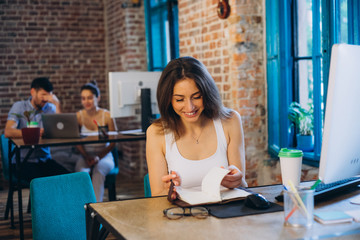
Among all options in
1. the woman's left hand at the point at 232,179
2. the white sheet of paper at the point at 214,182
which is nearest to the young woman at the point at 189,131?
the woman's left hand at the point at 232,179

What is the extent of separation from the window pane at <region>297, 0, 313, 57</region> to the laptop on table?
2.03 meters

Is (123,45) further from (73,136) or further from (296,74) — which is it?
(296,74)

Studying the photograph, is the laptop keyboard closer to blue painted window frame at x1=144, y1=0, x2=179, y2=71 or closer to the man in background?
the man in background

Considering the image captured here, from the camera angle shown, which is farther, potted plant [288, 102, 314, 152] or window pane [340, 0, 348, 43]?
potted plant [288, 102, 314, 152]

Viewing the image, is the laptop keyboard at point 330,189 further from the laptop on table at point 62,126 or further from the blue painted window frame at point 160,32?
the blue painted window frame at point 160,32

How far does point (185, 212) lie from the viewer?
1727mm

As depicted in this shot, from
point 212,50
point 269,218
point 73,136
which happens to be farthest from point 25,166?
point 269,218

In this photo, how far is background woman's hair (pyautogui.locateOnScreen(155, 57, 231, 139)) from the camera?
2.37 m

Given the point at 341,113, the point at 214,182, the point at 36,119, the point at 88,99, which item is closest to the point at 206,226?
the point at 214,182

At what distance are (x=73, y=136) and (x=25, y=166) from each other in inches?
22.4

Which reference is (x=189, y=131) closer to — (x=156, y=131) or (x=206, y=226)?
(x=156, y=131)

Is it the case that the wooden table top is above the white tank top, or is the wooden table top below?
below

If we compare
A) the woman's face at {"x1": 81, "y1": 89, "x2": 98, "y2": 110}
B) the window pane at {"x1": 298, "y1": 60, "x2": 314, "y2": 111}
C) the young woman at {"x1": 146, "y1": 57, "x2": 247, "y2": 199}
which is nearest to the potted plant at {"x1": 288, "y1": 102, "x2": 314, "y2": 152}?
the window pane at {"x1": 298, "y1": 60, "x2": 314, "y2": 111}

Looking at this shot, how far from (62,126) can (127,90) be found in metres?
0.66
